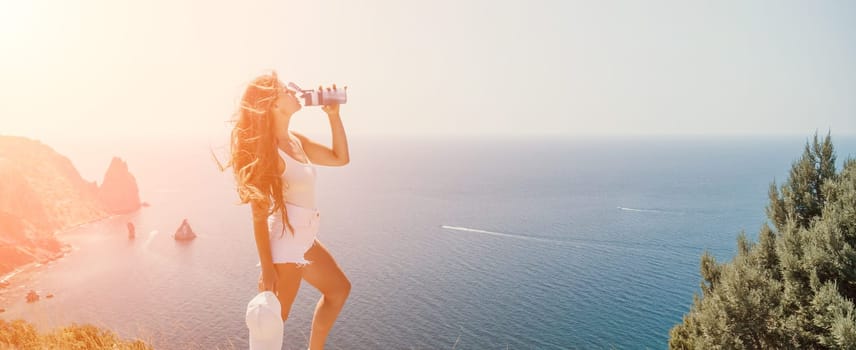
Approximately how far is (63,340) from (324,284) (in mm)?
3643

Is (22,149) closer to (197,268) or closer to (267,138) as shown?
(197,268)

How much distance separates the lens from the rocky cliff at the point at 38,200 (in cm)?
6062

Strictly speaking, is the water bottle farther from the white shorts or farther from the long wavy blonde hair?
the white shorts

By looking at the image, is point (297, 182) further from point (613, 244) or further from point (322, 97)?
point (613, 244)

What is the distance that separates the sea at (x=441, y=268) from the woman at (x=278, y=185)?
3997 mm

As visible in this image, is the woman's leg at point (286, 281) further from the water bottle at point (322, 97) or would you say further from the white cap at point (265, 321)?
the water bottle at point (322, 97)

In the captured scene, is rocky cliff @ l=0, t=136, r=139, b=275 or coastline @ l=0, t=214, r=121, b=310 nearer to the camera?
coastline @ l=0, t=214, r=121, b=310

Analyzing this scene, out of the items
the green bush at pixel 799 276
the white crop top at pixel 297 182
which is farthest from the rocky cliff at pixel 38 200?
the white crop top at pixel 297 182

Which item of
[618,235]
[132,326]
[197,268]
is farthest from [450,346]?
[618,235]

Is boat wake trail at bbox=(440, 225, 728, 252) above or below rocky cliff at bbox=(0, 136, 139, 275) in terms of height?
below

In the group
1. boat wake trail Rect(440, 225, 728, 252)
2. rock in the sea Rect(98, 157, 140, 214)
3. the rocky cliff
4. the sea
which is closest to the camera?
the sea

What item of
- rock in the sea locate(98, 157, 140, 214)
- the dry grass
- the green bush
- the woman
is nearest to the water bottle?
the woman

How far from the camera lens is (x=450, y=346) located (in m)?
35.4

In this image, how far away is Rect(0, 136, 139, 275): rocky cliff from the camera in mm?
60625
